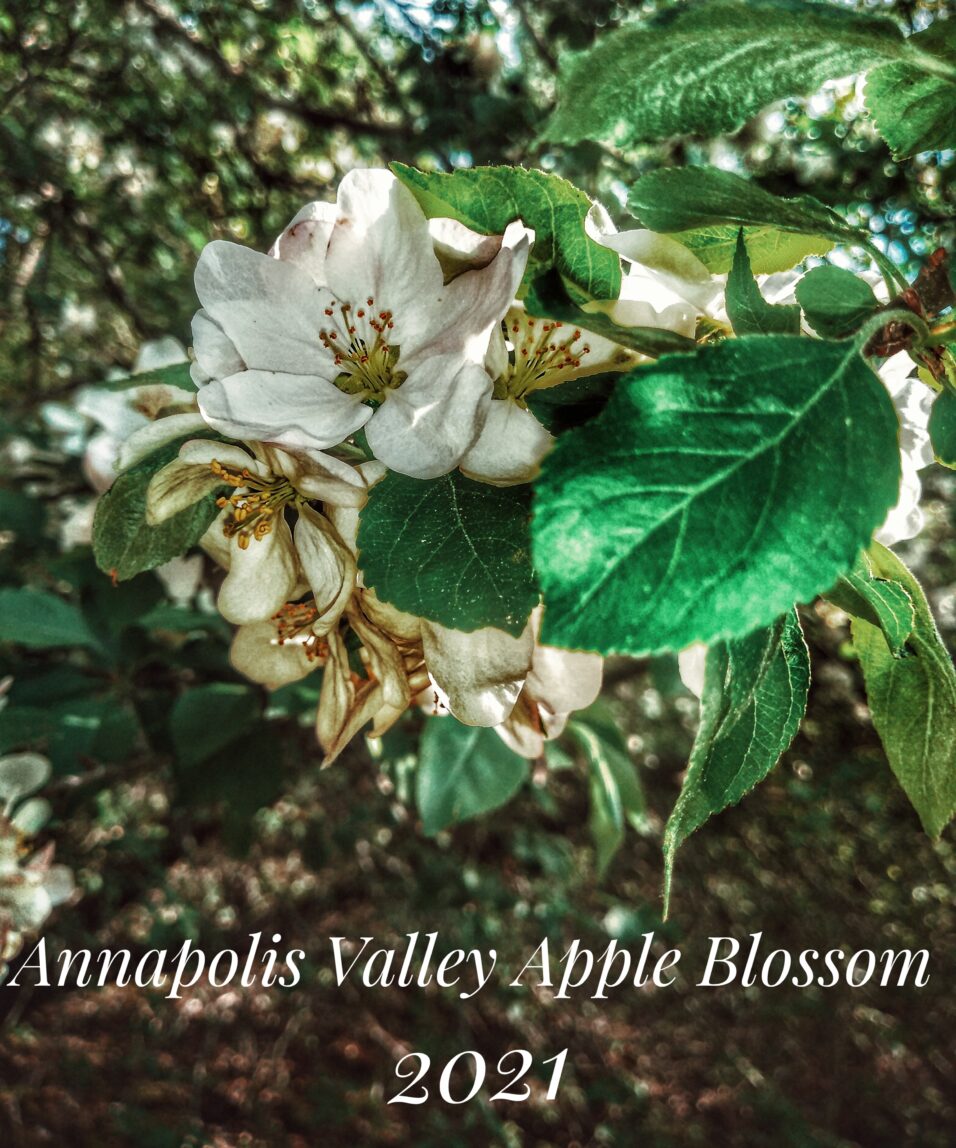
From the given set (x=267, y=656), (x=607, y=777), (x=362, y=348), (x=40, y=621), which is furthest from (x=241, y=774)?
(x=362, y=348)

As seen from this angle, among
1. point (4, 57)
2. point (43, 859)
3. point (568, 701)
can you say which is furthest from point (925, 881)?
point (4, 57)

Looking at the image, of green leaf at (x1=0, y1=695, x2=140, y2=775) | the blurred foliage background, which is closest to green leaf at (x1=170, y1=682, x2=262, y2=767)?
the blurred foliage background

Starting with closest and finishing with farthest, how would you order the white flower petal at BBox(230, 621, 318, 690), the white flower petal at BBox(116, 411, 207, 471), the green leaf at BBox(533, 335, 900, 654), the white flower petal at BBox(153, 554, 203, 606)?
the green leaf at BBox(533, 335, 900, 654)
the white flower petal at BBox(116, 411, 207, 471)
the white flower petal at BBox(230, 621, 318, 690)
the white flower petal at BBox(153, 554, 203, 606)

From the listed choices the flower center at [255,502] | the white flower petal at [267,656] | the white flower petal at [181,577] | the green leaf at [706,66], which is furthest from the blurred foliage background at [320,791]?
the green leaf at [706,66]

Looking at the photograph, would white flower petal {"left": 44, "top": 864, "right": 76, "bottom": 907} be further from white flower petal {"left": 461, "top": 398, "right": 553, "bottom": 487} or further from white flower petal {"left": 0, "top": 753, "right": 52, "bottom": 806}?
white flower petal {"left": 461, "top": 398, "right": 553, "bottom": 487}

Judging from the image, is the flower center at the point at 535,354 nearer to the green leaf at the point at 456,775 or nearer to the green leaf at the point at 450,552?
the green leaf at the point at 450,552

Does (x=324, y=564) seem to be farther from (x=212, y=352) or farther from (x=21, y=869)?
(x=21, y=869)
